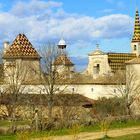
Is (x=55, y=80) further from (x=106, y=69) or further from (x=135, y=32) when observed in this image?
(x=135, y=32)

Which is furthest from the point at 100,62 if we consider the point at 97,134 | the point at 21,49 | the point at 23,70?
the point at 97,134

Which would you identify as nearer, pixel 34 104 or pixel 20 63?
pixel 34 104

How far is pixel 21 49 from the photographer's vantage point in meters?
58.1

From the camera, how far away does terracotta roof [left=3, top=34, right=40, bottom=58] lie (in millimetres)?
57688

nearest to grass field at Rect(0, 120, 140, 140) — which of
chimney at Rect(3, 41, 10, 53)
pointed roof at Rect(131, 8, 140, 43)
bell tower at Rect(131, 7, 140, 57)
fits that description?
chimney at Rect(3, 41, 10, 53)

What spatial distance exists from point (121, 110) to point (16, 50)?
14549 mm

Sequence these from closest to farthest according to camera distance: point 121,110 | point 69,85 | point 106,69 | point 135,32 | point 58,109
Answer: point 58,109 → point 121,110 → point 69,85 → point 106,69 → point 135,32

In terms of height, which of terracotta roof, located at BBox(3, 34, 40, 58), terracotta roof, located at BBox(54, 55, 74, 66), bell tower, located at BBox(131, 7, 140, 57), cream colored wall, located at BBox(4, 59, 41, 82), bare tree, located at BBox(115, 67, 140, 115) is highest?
bell tower, located at BBox(131, 7, 140, 57)

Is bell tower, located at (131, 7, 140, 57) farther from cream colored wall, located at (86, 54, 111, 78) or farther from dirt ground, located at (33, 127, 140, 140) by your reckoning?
dirt ground, located at (33, 127, 140, 140)

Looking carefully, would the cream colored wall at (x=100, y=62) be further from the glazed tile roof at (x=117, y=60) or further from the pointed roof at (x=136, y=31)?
the pointed roof at (x=136, y=31)

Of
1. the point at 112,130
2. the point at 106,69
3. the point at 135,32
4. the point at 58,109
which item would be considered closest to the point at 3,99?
the point at 58,109

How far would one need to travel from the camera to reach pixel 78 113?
46.8 meters

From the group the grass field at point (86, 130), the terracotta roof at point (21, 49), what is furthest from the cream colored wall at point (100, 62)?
the grass field at point (86, 130)

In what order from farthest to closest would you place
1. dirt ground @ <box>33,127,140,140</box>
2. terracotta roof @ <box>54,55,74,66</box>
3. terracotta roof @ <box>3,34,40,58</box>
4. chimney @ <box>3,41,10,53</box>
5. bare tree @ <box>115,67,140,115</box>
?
chimney @ <box>3,41,10,53</box> → terracotta roof @ <box>3,34,40,58</box> → terracotta roof @ <box>54,55,74,66</box> → bare tree @ <box>115,67,140,115</box> → dirt ground @ <box>33,127,140,140</box>
